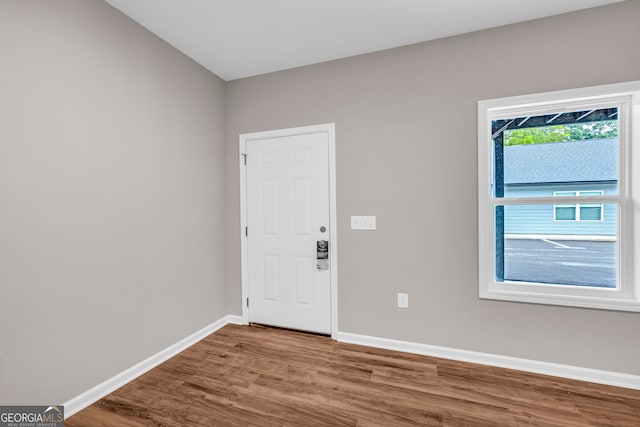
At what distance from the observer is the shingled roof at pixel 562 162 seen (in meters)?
2.10

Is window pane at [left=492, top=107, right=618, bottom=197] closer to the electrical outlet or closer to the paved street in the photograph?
the paved street

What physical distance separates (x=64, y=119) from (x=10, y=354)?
135cm

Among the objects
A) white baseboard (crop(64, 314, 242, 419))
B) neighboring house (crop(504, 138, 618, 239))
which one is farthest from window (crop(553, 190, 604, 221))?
white baseboard (crop(64, 314, 242, 419))

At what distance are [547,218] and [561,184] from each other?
0.29 metres

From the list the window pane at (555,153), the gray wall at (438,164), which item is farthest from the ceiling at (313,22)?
the window pane at (555,153)

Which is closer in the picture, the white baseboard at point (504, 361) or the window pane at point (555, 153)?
the white baseboard at point (504, 361)

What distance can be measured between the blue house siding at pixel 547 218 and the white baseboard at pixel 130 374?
118 inches

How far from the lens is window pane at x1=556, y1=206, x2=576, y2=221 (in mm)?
2168

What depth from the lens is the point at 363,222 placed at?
262 cm

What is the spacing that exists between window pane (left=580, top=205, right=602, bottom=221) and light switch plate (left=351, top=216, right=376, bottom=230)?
159 centimetres

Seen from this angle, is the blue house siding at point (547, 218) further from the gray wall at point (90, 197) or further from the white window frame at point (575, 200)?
the gray wall at point (90, 197)

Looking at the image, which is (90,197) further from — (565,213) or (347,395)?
(565,213)

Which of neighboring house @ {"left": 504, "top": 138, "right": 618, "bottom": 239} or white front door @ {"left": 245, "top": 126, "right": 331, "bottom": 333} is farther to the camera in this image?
white front door @ {"left": 245, "top": 126, "right": 331, "bottom": 333}

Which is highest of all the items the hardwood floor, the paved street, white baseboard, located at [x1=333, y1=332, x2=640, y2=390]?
the paved street
